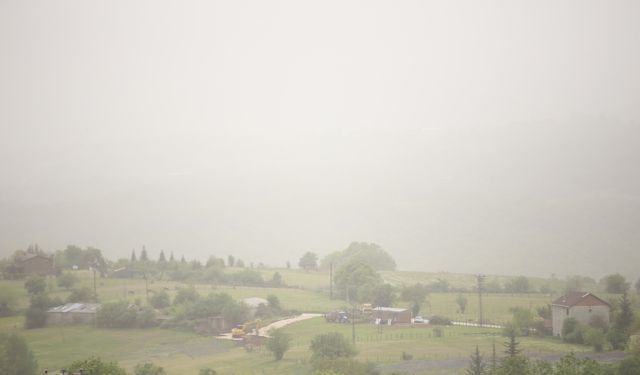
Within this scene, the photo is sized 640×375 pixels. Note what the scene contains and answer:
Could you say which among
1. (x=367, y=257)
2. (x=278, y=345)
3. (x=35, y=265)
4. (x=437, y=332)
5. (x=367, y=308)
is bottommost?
(x=278, y=345)

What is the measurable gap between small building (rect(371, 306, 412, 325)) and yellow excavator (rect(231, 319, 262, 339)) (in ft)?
43.8

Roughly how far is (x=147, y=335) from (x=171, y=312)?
6611 millimetres

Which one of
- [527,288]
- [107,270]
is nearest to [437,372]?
[527,288]

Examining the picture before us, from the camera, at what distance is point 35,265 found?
302 ft

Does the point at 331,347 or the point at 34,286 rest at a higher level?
the point at 34,286

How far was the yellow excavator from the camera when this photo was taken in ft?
212

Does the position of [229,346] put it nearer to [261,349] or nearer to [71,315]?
[261,349]

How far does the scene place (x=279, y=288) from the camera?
307 feet

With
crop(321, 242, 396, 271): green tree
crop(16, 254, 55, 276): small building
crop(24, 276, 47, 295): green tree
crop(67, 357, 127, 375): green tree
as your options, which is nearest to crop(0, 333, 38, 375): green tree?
crop(67, 357, 127, 375): green tree

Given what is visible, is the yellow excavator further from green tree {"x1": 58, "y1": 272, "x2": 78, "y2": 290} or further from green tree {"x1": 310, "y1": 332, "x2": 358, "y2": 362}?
green tree {"x1": 58, "y1": 272, "x2": 78, "y2": 290}

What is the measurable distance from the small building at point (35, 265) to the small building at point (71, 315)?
23.2 meters

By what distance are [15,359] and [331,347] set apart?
25.9m

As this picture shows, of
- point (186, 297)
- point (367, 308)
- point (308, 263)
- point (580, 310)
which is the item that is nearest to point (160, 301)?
point (186, 297)

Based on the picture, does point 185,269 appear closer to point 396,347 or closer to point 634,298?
point 396,347
